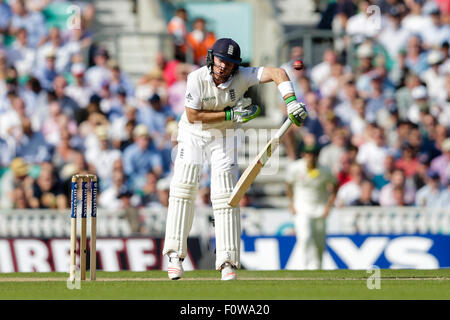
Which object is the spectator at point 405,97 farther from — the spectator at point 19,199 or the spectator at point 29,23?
the spectator at point 29,23

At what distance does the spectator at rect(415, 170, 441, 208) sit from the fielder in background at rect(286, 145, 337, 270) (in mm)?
1508

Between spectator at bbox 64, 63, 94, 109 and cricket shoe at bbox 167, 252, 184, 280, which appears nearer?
cricket shoe at bbox 167, 252, 184, 280

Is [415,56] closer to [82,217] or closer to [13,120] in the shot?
[13,120]

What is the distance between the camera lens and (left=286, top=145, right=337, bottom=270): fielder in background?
1539 centimetres

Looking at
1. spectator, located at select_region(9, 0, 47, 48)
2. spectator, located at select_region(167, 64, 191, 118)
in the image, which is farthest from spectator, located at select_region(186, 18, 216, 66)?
spectator, located at select_region(9, 0, 47, 48)

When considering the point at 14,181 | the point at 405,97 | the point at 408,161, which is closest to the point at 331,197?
the point at 408,161

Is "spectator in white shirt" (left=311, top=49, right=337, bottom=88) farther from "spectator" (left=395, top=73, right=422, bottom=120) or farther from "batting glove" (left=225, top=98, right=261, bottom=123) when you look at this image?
"batting glove" (left=225, top=98, right=261, bottom=123)

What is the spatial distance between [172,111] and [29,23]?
350 centimetres

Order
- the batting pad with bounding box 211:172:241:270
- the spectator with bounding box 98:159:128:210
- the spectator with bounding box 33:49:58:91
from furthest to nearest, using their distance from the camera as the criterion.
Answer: the spectator with bounding box 33:49:58:91, the spectator with bounding box 98:159:128:210, the batting pad with bounding box 211:172:241:270

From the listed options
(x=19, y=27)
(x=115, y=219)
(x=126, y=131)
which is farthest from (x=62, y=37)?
(x=115, y=219)

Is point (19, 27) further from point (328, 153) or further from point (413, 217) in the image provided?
point (413, 217)

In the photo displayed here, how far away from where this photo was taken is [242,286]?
9.24 meters

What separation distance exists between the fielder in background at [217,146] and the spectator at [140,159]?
21.7ft

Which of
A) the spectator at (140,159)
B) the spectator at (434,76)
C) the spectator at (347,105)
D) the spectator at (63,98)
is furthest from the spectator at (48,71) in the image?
the spectator at (434,76)
